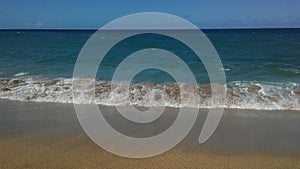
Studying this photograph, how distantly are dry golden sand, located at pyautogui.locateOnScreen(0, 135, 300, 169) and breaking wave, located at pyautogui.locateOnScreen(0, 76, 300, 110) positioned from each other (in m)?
3.30

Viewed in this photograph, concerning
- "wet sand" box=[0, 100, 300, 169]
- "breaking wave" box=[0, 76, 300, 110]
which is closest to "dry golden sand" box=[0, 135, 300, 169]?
"wet sand" box=[0, 100, 300, 169]

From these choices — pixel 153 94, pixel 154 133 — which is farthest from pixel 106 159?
pixel 153 94

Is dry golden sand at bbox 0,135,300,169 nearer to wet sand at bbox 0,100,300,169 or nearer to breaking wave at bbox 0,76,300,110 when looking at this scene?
wet sand at bbox 0,100,300,169

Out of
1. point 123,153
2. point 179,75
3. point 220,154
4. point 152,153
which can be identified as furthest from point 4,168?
point 179,75

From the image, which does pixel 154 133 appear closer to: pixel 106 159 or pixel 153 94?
pixel 106 159

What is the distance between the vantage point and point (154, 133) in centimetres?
593

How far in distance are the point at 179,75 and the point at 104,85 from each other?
12.6 ft

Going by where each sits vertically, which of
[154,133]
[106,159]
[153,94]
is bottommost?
[106,159]

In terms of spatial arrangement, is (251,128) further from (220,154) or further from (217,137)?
(220,154)

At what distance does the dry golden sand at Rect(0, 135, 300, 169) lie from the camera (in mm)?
4441

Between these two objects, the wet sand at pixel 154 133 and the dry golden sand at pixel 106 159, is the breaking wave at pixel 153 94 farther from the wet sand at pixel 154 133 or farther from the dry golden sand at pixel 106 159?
the dry golden sand at pixel 106 159

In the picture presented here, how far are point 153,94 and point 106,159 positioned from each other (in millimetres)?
4691

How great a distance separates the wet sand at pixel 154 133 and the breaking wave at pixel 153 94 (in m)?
0.82

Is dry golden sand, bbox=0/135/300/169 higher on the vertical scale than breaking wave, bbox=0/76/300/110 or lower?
lower
